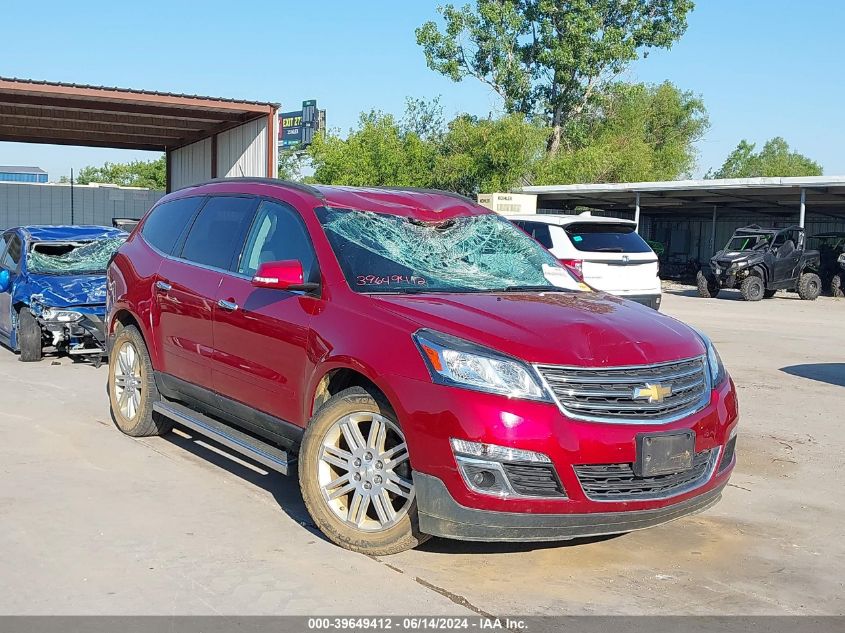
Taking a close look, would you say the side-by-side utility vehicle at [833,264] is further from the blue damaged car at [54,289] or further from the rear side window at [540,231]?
the blue damaged car at [54,289]

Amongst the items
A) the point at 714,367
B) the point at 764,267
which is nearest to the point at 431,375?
the point at 714,367

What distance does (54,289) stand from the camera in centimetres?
1052

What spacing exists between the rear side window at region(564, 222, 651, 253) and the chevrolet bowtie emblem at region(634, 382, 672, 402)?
8.94 metres

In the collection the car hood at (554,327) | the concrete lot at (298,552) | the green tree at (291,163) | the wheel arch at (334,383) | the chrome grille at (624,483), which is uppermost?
the green tree at (291,163)

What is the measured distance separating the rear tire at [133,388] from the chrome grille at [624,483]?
3593 mm

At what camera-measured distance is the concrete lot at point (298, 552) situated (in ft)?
13.3

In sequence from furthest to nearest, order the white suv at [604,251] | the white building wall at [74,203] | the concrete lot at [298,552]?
the white building wall at [74,203]
the white suv at [604,251]
the concrete lot at [298,552]

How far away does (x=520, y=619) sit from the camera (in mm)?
3852

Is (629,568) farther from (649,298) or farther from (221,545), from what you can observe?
(649,298)

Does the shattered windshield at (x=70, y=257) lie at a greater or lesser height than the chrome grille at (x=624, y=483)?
greater

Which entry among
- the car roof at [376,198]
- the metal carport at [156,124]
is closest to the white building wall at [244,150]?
the metal carport at [156,124]

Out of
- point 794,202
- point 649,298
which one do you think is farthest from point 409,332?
point 794,202

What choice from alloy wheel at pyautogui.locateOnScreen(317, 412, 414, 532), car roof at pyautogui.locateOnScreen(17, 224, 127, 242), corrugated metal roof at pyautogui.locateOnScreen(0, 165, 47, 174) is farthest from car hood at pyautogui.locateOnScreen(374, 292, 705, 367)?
corrugated metal roof at pyautogui.locateOnScreen(0, 165, 47, 174)

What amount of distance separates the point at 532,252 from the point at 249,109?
1469 centimetres
